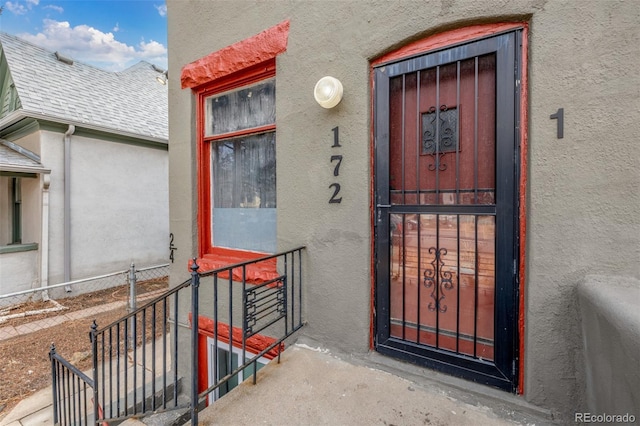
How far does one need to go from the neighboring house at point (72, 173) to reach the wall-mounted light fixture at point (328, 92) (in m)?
7.53

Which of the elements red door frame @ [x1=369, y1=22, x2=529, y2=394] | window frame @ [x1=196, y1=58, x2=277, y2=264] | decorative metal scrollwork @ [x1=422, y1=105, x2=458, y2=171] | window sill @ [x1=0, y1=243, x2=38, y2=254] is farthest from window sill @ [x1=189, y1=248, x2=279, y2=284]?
window sill @ [x1=0, y1=243, x2=38, y2=254]

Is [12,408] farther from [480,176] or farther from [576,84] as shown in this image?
[576,84]

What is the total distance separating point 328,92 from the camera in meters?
2.28

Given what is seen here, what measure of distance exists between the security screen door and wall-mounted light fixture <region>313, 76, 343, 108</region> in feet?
1.07

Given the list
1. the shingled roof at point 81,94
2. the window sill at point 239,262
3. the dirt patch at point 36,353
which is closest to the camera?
the window sill at point 239,262

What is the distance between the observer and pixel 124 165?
26.9ft

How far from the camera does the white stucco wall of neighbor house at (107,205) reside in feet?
22.7

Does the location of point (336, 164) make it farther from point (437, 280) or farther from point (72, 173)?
point (72, 173)

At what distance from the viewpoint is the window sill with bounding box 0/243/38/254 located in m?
6.39

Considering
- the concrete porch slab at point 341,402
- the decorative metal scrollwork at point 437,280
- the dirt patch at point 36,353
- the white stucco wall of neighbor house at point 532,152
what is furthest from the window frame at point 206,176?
the dirt patch at point 36,353

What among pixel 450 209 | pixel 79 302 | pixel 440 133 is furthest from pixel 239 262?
pixel 79 302

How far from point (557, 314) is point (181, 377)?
4.07 meters

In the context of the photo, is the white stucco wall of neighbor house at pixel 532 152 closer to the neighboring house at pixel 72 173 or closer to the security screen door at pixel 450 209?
the security screen door at pixel 450 209

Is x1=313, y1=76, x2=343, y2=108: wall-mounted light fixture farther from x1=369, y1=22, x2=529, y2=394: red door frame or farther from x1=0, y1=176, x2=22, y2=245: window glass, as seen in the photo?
x1=0, y1=176, x2=22, y2=245: window glass
